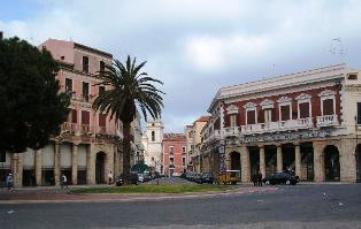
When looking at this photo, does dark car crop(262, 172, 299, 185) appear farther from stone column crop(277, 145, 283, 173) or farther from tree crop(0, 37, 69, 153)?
tree crop(0, 37, 69, 153)

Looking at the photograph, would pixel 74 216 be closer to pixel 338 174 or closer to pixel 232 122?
pixel 338 174

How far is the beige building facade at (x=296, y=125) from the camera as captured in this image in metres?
70.2

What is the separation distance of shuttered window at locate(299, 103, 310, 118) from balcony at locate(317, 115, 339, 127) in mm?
2159

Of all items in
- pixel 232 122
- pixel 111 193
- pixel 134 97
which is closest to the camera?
pixel 111 193

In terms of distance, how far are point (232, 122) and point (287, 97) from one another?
10580 mm

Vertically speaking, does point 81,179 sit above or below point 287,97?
below

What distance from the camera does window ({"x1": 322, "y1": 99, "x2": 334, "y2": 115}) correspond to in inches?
2827

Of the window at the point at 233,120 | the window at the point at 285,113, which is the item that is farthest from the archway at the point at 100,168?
the window at the point at 285,113

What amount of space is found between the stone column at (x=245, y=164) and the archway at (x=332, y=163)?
12110mm

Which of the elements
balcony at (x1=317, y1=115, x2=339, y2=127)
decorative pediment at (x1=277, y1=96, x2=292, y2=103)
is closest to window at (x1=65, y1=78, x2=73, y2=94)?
decorative pediment at (x1=277, y1=96, x2=292, y2=103)

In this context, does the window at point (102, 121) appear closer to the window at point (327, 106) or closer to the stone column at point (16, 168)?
the stone column at point (16, 168)

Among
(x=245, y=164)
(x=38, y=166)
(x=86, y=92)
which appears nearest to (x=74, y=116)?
(x=86, y=92)

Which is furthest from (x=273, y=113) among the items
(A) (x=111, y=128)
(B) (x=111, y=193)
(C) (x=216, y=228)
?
(C) (x=216, y=228)

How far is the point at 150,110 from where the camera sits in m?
50.5
